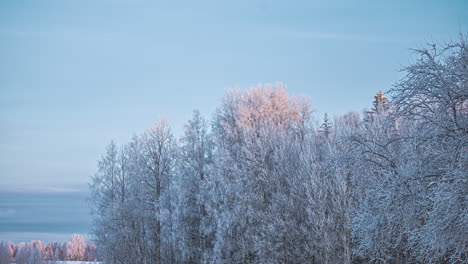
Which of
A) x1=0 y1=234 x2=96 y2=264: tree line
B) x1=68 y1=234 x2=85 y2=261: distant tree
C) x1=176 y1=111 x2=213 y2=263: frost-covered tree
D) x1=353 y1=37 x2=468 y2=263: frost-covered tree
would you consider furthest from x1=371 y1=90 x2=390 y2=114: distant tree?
x1=68 y1=234 x2=85 y2=261: distant tree

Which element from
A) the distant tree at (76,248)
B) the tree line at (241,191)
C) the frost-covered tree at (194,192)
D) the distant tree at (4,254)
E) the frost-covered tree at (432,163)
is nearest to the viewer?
the frost-covered tree at (432,163)

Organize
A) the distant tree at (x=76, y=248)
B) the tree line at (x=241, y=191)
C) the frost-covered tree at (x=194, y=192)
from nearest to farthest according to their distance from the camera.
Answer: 1. the tree line at (x=241, y=191)
2. the frost-covered tree at (x=194, y=192)
3. the distant tree at (x=76, y=248)

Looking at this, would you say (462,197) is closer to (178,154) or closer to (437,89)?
(437,89)

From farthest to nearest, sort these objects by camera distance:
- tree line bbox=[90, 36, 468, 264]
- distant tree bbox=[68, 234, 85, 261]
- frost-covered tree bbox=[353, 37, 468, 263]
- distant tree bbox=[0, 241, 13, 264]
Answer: distant tree bbox=[68, 234, 85, 261] → distant tree bbox=[0, 241, 13, 264] → tree line bbox=[90, 36, 468, 264] → frost-covered tree bbox=[353, 37, 468, 263]

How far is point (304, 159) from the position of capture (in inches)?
1400

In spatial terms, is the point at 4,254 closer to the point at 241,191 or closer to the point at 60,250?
the point at 60,250

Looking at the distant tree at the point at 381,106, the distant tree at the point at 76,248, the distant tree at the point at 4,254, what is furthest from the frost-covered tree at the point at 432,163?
the distant tree at the point at 76,248

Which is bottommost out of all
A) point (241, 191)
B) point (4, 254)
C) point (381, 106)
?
point (4, 254)

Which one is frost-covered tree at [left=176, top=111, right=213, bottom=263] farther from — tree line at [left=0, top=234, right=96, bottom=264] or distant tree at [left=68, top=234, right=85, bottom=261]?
distant tree at [left=68, top=234, right=85, bottom=261]

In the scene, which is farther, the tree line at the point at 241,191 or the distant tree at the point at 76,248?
the distant tree at the point at 76,248

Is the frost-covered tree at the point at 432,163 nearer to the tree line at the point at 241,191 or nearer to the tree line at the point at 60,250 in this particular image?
the tree line at the point at 241,191

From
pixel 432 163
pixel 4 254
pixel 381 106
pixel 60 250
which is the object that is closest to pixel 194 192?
pixel 381 106

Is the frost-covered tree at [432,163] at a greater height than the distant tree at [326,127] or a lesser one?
lesser

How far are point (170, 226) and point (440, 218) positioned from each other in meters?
31.1
